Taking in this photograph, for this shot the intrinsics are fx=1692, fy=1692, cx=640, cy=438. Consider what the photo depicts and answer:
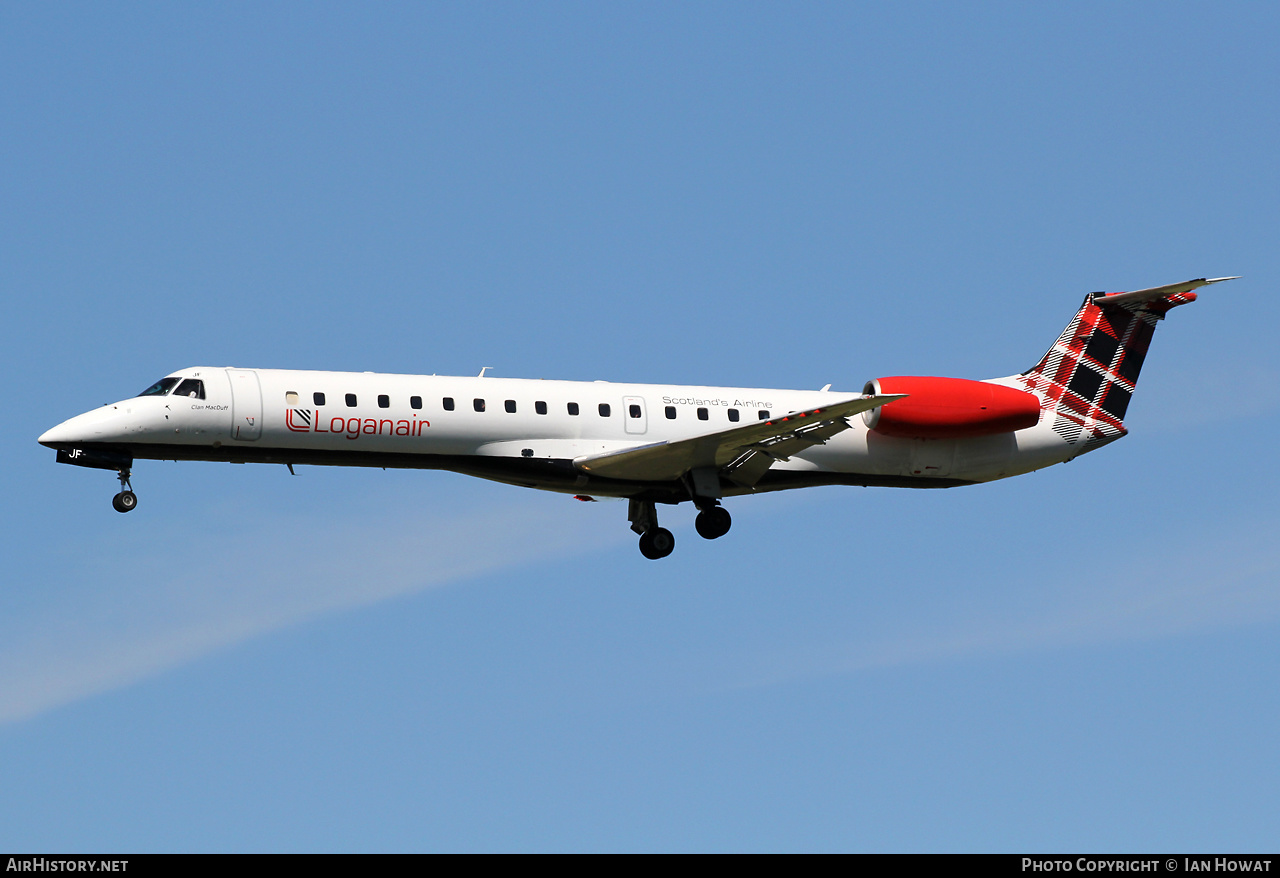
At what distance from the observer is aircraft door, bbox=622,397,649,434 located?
32062mm

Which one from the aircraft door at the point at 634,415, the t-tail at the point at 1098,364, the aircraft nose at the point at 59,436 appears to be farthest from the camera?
the t-tail at the point at 1098,364

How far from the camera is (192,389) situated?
29.9m

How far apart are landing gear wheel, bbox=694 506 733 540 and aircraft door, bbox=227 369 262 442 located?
337 inches

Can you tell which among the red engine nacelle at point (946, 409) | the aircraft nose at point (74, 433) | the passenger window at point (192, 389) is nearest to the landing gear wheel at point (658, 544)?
the red engine nacelle at point (946, 409)

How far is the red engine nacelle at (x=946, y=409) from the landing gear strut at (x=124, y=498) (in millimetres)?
13816

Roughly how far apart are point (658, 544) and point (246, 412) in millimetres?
8497

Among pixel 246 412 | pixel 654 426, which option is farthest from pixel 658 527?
pixel 246 412

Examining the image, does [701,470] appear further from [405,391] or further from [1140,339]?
[1140,339]

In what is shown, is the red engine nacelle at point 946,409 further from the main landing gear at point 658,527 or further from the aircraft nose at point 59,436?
the aircraft nose at point 59,436

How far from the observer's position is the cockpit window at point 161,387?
98.1ft

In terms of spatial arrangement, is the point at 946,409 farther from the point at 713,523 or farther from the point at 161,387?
the point at 161,387
